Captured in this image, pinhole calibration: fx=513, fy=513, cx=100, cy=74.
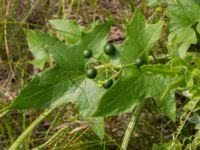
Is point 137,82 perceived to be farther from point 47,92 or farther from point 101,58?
point 47,92

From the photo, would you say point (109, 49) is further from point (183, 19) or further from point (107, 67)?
point (183, 19)

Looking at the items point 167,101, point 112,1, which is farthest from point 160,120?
point 112,1

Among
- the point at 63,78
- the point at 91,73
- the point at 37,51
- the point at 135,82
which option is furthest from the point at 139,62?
the point at 37,51

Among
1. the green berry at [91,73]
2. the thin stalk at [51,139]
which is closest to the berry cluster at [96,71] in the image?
the green berry at [91,73]

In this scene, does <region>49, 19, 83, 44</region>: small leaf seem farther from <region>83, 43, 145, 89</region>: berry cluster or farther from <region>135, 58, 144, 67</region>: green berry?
<region>135, 58, 144, 67</region>: green berry

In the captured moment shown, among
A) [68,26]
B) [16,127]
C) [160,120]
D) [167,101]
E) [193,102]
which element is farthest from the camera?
[16,127]

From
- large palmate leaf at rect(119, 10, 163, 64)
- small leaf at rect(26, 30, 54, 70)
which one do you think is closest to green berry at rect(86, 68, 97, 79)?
large palmate leaf at rect(119, 10, 163, 64)
